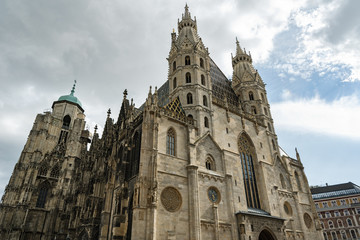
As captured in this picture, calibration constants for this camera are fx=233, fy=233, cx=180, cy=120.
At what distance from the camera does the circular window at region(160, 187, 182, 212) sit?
18.7 metres

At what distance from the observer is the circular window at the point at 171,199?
18672 millimetres

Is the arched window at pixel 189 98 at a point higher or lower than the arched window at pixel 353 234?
higher

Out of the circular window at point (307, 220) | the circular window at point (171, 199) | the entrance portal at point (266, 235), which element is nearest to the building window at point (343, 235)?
the circular window at point (307, 220)

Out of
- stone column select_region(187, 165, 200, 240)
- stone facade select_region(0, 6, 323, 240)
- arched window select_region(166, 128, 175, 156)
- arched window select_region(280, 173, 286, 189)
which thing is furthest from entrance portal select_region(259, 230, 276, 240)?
arched window select_region(166, 128, 175, 156)

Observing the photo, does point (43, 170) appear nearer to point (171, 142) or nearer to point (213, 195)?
point (171, 142)

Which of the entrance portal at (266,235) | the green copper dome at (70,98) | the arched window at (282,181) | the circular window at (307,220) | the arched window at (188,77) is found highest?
the green copper dome at (70,98)

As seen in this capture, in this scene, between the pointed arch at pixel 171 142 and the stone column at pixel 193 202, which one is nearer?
the stone column at pixel 193 202

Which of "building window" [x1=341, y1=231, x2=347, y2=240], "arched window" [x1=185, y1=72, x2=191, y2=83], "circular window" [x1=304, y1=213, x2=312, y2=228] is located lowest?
"building window" [x1=341, y1=231, x2=347, y2=240]

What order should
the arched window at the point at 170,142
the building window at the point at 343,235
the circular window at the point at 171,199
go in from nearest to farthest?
the circular window at the point at 171,199, the arched window at the point at 170,142, the building window at the point at 343,235

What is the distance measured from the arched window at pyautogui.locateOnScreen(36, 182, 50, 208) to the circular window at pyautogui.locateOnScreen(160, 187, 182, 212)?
109 feet

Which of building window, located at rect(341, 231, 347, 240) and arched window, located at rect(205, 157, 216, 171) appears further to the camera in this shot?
building window, located at rect(341, 231, 347, 240)

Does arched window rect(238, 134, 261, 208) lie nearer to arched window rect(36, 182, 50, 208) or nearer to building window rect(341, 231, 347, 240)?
building window rect(341, 231, 347, 240)

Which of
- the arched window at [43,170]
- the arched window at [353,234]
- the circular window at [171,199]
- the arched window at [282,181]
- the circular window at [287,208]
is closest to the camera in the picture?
the circular window at [171,199]

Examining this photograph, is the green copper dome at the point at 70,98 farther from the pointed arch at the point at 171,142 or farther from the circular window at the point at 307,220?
the circular window at the point at 307,220
